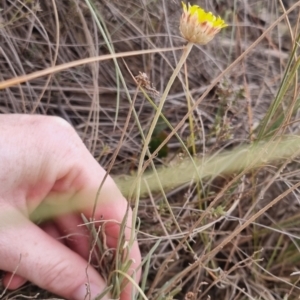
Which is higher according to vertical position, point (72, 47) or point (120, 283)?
point (72, 47)

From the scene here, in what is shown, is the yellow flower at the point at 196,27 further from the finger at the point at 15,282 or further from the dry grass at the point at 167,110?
the finger at the point at 15,282

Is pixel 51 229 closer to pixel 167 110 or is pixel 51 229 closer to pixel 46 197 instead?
pixel 46 197

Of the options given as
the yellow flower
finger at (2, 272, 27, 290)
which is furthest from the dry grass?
the yellow flower

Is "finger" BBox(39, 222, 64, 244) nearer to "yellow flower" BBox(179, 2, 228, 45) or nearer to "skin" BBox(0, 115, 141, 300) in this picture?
"skin" BBox(0, 115, 141, 300)

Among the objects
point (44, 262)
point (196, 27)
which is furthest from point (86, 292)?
point (196, 27)

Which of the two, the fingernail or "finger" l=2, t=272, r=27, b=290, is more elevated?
"finger" l=2, t=272, r=27, b=290

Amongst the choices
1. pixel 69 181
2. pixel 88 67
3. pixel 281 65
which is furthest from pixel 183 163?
pixel 281 65

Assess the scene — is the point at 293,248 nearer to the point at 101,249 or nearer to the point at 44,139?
the point at 101,249

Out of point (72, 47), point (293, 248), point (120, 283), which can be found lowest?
point (293, 248)
